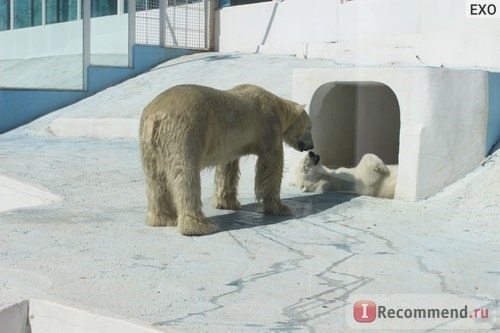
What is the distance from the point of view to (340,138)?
307 inches

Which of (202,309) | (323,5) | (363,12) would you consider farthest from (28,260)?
(323,5)

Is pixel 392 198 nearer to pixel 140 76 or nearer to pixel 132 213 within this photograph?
pixel 132 213

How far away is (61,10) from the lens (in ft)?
53.8

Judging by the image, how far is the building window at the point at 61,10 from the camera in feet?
53.0

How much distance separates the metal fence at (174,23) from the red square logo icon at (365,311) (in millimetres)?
14289

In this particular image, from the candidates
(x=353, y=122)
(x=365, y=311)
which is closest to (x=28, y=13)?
(x=353, y=122)

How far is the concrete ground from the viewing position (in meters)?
3.37

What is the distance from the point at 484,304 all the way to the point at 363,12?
9.33 m

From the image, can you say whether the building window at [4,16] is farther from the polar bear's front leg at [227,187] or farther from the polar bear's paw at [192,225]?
the polar bear's paw at [192,225]

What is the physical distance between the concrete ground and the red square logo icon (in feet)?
0.16

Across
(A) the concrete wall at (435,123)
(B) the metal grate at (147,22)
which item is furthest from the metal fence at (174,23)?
(A) the concrete wall at (435,123)

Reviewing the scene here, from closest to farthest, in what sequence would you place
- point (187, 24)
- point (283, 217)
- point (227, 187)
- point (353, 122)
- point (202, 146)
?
point (202, 146) < point (283, 217) < point (227, 187) < point (353, 122) < point (187, 24)

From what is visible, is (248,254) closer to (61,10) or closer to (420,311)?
(420,311)

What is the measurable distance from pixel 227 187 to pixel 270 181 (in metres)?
0.44
